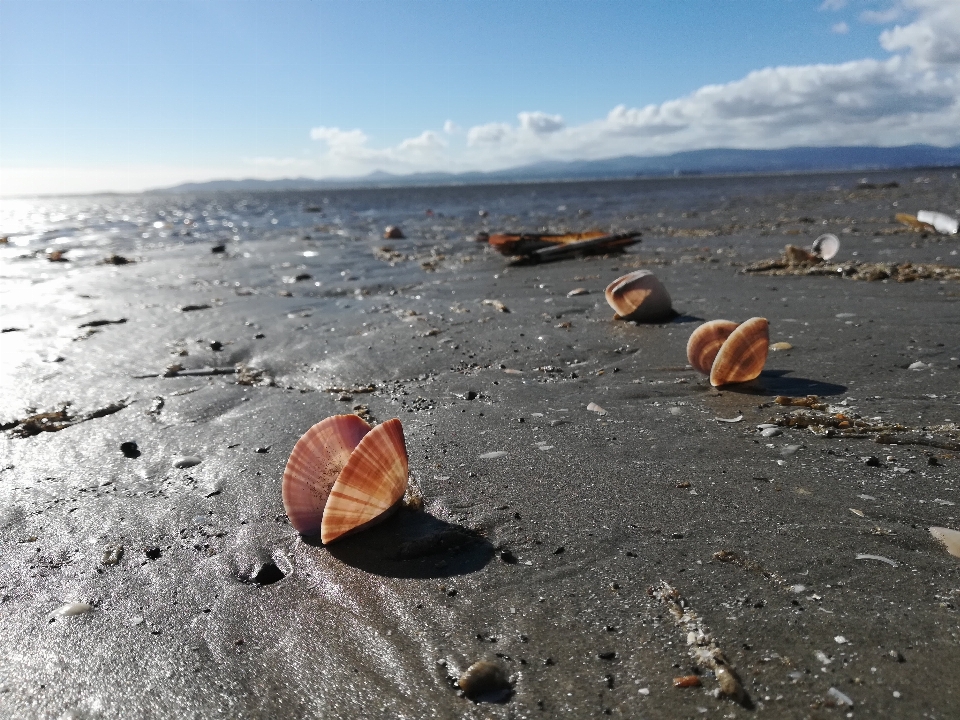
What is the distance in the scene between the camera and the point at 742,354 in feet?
13.7

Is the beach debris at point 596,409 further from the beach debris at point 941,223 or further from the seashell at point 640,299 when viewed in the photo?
the beach debris at point 941,223

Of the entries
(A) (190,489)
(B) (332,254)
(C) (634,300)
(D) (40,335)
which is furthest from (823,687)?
(B) (332,254)

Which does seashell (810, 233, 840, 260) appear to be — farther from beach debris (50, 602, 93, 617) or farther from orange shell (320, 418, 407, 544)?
beach debris (50, 602, 93, 617)

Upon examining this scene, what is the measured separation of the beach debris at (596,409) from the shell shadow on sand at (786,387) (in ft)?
2.60

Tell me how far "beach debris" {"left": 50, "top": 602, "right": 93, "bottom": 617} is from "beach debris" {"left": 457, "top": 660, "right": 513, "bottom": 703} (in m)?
1.36

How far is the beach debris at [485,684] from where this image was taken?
1.92 m

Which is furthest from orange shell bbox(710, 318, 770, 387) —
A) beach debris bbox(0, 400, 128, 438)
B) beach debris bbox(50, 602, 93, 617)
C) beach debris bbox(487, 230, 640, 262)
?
beach debris bbox(487, 230, 640, 262)

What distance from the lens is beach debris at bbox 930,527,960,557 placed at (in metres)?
2.39

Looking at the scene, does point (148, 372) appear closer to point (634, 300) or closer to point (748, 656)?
point (634, 300)

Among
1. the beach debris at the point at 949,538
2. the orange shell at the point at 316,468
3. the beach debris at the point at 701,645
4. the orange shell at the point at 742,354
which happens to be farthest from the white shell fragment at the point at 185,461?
the beach debris at the point at 949,538

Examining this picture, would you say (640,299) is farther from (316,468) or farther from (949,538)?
(316,468)

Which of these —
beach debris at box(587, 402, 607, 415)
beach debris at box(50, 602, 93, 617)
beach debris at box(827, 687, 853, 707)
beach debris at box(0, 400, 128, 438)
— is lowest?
beach debris at box(50, 602, 93, 617)

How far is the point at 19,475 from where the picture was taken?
11.6ft

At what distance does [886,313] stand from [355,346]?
4.45 meters
